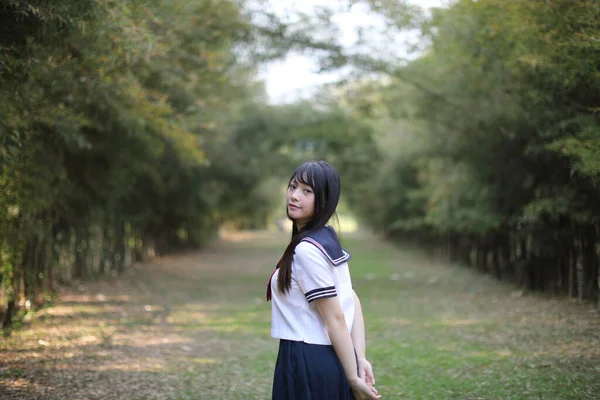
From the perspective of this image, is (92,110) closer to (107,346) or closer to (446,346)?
(107,346)

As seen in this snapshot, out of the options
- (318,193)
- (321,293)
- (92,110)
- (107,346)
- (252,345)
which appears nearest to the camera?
(321,293)

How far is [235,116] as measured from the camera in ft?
55.4

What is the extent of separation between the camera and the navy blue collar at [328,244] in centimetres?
203

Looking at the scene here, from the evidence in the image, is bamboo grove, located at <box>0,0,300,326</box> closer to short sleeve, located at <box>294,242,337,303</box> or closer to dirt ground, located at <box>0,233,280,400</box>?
dirt ground, located at <box>0,233,280,400</box>

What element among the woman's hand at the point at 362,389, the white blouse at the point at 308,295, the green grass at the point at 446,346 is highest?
the white blouse at the point at 308,295

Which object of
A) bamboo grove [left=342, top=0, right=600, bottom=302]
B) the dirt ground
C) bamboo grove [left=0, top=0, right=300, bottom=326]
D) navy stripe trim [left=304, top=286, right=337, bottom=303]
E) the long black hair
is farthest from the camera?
bamboo grove [left=342, top=0, right=600, bottom=302]

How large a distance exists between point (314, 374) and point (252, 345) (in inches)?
195

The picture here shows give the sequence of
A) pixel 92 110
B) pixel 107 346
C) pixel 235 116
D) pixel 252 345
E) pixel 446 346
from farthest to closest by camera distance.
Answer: pixel 235 116, pixel 92 110, pixel 252 345, pixel 446 346, pixel 107 346

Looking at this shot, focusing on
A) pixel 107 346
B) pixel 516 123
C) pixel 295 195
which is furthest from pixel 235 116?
pixel 295 195

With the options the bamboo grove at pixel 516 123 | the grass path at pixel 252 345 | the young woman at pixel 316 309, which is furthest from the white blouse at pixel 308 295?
the bamboo grove at pixel 516 123

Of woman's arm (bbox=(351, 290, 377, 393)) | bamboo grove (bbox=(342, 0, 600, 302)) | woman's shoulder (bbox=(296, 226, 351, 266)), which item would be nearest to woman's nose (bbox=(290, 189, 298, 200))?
woman's shoulder (bbox=(296, 226, 351, 266))

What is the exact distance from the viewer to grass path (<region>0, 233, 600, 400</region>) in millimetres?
4875

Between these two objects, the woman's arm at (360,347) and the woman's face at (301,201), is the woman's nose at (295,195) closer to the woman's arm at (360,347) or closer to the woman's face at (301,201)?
the woman's face at (301,201)

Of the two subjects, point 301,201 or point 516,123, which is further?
point 516,123
